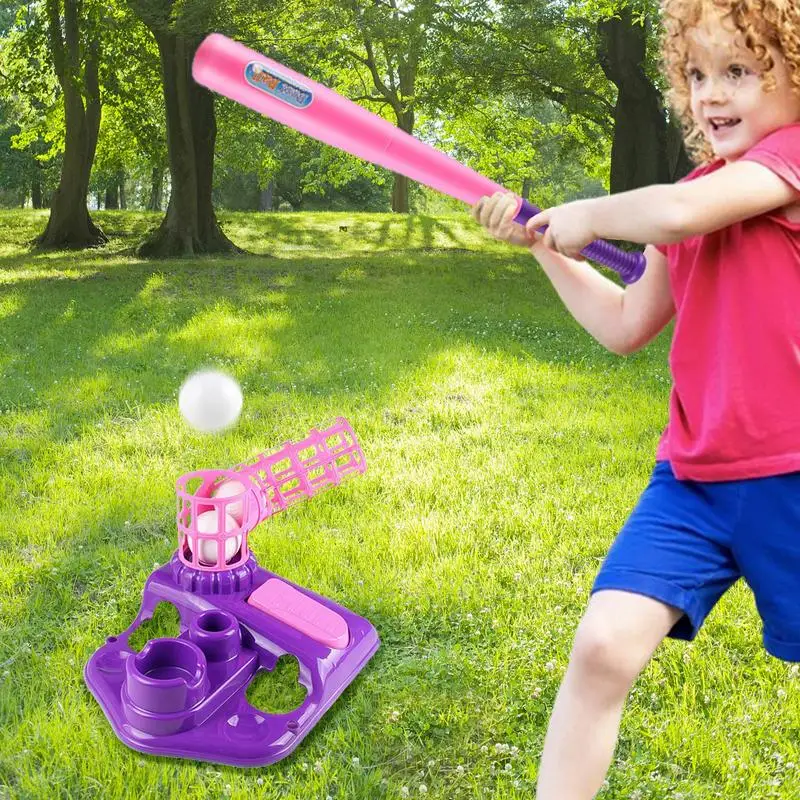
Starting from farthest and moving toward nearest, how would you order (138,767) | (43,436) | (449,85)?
(449,85) < (43,436) < (138,767)

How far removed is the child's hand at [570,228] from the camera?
1.82m

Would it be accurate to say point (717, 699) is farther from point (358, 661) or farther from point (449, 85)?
point (449, 85)

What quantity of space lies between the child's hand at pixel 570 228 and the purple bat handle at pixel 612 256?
0.21 feet

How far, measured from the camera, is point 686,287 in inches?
71.7

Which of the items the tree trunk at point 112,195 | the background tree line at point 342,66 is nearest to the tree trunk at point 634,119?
the background tree line at point 342,66

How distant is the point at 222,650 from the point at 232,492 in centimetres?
51

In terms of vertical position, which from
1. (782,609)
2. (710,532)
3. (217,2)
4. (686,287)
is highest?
(217,2)

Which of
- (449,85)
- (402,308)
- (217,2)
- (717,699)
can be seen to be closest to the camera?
(717,699)

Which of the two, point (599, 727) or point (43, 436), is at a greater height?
point (599, 727)

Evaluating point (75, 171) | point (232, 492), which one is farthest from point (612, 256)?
point (75, 171)

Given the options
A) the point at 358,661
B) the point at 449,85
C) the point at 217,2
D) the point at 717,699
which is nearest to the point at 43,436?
the point at 358,661

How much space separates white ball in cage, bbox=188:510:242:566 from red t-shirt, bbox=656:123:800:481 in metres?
1.53

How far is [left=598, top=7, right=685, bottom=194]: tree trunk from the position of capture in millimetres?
13688

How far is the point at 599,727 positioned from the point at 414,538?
196cm
